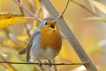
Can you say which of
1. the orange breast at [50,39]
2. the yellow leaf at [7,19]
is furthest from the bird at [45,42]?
the yellow leaf at [7,19]

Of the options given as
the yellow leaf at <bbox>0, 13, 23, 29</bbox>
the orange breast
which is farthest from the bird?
the yellow leaf at <bbox>0, 13, 23, 29</bbox>

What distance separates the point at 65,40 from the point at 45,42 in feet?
1.26

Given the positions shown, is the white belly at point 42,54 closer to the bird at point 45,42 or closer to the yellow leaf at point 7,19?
the bird at point 45,42

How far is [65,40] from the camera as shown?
1217 millimetres

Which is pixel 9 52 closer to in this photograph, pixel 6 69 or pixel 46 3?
pixel 6 69

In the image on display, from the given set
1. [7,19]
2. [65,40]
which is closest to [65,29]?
[7,19]

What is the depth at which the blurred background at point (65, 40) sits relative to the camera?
2.64 feet

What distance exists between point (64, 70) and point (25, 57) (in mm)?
145

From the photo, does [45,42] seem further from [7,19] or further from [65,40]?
[65,40]

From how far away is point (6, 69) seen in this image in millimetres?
849

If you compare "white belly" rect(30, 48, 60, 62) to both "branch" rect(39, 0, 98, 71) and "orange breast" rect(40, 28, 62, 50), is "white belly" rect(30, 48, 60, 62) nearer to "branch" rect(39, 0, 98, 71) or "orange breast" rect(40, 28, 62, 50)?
"orange breast" rect(40, 28, 62, 50)

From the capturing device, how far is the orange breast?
2.62 feet

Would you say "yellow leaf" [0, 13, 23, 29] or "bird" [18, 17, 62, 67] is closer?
"yellow leaf" [0, 13, 23, 29]

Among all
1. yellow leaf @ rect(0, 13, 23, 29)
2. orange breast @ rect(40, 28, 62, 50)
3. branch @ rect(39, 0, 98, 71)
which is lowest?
branch @ rect(39, 0, 98, 71)
